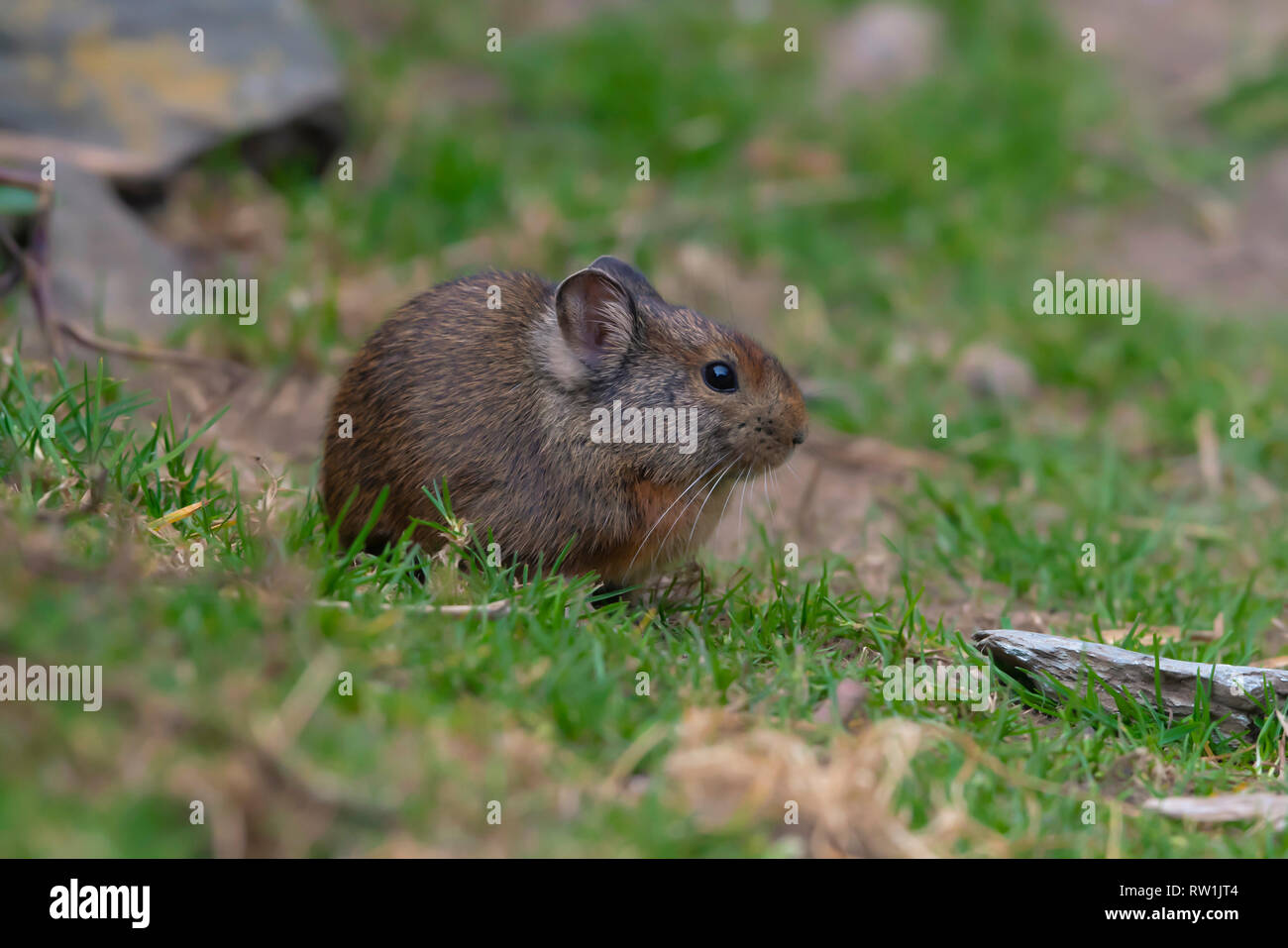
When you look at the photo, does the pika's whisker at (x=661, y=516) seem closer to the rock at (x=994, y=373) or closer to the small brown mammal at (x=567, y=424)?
the small brown mammal at (x=567, y=424)

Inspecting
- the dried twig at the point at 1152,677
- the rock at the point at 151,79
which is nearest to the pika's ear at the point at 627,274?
the dried twig at the point at 1152,677

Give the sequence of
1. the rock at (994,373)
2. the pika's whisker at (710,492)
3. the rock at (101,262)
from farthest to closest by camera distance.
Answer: the rock at (994,373), the rock at (101,262), the pika's whisker at (710,492)

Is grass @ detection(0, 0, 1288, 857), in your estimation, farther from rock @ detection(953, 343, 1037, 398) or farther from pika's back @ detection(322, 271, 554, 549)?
pika's back @ detection(322, 271, 554, 549)

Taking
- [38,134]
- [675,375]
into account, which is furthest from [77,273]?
[675,375]

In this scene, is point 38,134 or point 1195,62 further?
point 1195,62

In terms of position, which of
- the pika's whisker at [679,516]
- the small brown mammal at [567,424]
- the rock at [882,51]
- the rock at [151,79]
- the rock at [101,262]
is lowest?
the pika's whisker at [679,516]

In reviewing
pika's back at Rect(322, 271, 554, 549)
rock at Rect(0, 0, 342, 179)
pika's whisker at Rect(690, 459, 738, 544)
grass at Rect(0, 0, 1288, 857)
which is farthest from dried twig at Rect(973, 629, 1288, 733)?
rock at Rect(0, 0, 342, 179)

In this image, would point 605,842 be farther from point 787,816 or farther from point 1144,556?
point 1144,556
